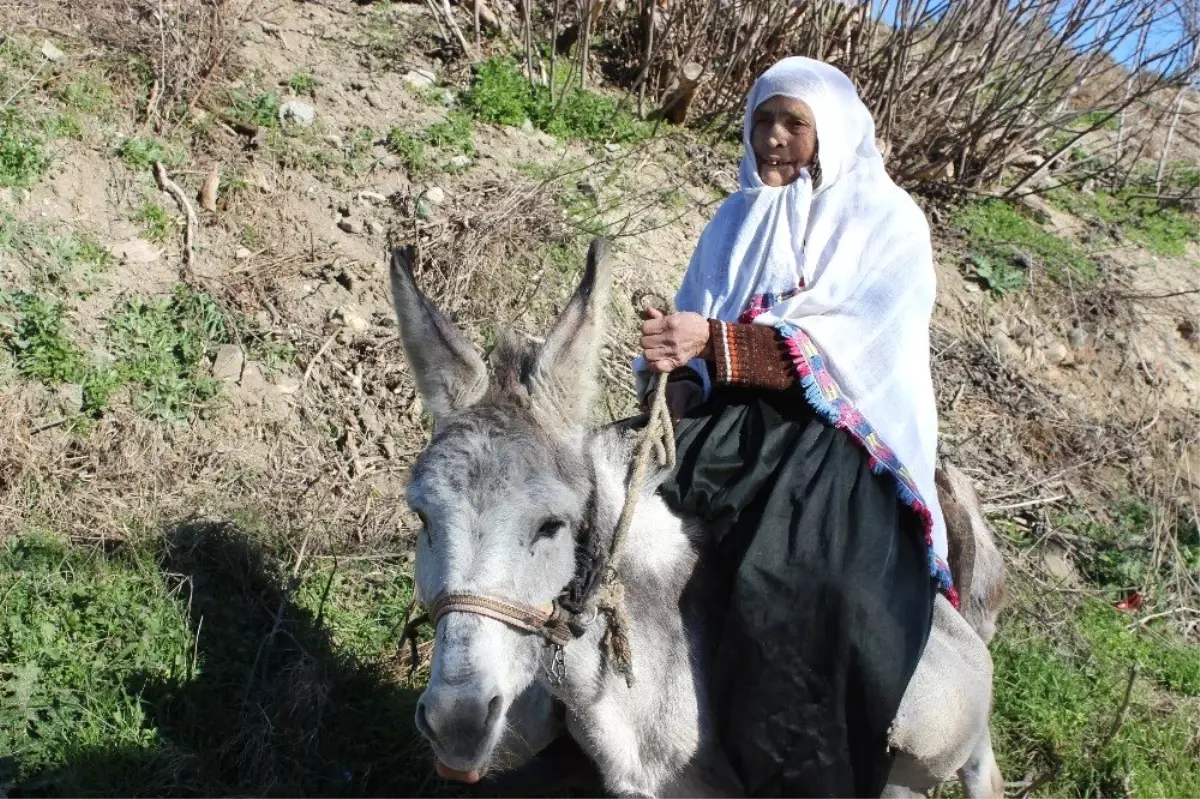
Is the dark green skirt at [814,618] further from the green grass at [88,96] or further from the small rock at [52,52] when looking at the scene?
the small rock at [52,52]

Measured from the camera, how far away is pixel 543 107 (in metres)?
7.10

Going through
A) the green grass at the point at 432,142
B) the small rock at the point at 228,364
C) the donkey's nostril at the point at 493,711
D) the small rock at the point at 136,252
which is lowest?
the small rock at the point at 228,364

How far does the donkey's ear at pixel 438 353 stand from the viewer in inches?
107

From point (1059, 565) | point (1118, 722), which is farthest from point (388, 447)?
point (1059, 565)

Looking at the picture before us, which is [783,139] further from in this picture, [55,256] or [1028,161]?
[1028,161]

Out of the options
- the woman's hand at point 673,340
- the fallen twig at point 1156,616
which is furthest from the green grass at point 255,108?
A: the fallen twig at point 1156,616

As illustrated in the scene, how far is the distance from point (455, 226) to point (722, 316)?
3.00 meters

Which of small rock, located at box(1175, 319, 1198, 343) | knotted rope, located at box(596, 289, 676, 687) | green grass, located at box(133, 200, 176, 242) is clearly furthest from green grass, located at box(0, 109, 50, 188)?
small rock, located at box(1175, 319, 1198, 343)

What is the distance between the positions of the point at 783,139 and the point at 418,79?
4.22m

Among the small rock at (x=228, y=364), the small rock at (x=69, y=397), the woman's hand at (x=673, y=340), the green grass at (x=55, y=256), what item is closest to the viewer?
the woman's hand at (x=673, y=340)

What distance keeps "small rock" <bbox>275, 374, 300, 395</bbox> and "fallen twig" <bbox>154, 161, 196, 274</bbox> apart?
811 mm

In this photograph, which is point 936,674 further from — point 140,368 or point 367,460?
point 140,368

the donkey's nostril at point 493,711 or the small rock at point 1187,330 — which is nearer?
the donkey's nostril at point 493,711

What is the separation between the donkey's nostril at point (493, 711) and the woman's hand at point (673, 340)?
1013mm
